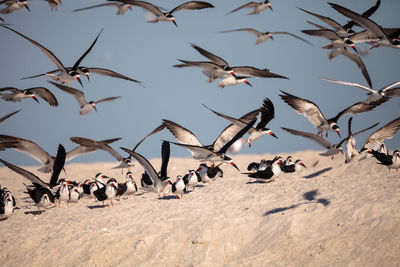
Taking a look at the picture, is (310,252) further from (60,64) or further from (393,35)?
(60,64)

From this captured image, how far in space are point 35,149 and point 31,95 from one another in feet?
6.92

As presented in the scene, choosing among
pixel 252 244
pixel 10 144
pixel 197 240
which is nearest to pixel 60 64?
pixel 10 144

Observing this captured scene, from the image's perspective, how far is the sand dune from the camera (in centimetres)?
855

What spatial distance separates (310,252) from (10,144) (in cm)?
974

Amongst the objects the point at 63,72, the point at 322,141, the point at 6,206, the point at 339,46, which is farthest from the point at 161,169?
the point at 339,46

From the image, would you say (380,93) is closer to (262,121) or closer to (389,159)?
(389,159)

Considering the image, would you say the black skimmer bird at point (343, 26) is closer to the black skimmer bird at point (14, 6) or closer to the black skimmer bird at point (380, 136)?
the black skimmer bird at point (380, 136)

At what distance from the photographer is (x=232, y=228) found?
1011 cm

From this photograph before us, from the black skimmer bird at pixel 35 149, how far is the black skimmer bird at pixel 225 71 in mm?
4134

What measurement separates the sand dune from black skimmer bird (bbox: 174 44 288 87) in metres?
3.79

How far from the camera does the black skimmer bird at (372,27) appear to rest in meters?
11.4

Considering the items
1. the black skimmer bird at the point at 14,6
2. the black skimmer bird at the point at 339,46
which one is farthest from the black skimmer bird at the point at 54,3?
the black skimmer bird at the point at 339,46

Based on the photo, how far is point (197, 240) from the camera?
390 inches

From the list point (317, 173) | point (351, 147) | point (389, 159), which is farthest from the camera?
point (317, 173)
